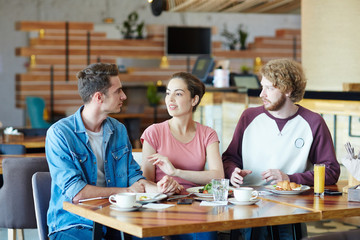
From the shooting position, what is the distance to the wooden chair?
3.21m

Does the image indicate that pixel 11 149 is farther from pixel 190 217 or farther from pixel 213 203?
pixel 190 217

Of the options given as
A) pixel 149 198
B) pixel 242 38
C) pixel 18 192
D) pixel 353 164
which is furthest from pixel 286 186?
pixel 242 38

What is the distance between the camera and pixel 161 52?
1212cm

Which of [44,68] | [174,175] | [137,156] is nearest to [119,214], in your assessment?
[174,175]

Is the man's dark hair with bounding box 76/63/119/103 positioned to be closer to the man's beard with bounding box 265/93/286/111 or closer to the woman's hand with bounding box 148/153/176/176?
the woman's hand with bounding box 148/153/176/176

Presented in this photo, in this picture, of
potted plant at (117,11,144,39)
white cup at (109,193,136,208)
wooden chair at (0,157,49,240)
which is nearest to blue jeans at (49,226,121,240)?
white cup at (109,193,136,208)

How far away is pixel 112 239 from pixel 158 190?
0.31m

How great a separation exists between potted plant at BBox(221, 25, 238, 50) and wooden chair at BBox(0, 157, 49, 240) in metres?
10.0

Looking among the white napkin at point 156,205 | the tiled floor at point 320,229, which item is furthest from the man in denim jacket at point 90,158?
the tiled floor at point 320,229

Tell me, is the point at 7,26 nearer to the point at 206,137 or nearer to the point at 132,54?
the point at 132,54

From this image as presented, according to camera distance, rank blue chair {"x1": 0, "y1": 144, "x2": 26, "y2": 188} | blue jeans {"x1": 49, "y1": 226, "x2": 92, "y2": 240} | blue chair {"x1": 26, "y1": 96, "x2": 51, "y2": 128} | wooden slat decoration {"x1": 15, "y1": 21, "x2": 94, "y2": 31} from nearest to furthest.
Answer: blue jeans {"x1": 49, "y1": 226, "x2": 92, "y2": 240} < blue chair {"x1": 0, "y1": 144, "x2": 26, "y2": 188} < blue chair {"x1": 26, "y1": 96, "x2": 51, "y2": 128} < wooden slat decoration {"x1": 15, "y1": 21, "x2": 94, "y2": 31}

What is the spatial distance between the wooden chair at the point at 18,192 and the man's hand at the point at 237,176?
3.60 ft

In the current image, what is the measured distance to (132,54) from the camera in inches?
470

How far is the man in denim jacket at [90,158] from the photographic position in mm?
2420
